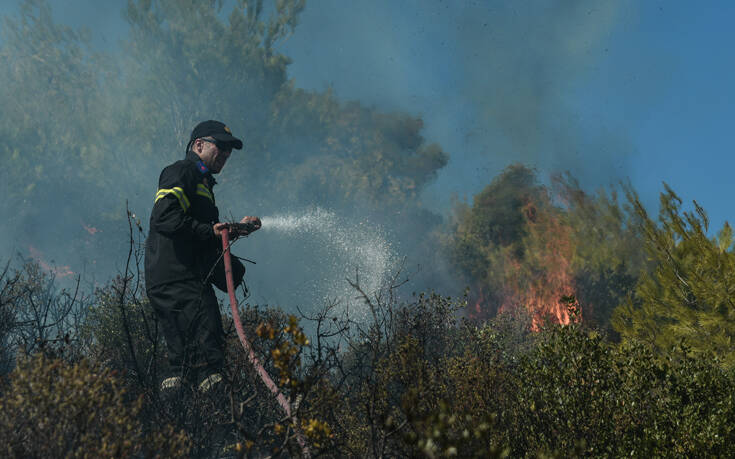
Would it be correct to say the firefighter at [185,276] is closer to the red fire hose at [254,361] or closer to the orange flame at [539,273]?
the red fire hose at [254,361]

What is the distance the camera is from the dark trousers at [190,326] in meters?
4.19

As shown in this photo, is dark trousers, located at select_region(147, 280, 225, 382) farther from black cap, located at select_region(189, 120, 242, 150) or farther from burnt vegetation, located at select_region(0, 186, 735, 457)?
black cap, located at select_region(189, 120, 242, 150)

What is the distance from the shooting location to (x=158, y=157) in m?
43.3

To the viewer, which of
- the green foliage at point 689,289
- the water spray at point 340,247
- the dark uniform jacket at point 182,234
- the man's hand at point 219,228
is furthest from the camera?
the water spray at point 340,247

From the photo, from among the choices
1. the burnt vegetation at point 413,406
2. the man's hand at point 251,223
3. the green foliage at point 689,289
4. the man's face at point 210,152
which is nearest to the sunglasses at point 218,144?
the man's face at point 210,152

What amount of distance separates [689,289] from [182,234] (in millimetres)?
6658

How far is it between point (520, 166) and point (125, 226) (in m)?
36.2

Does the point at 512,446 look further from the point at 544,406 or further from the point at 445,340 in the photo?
the point at 445,340

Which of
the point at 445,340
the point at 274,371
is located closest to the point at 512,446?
the point at 274,371

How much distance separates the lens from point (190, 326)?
4.22 m

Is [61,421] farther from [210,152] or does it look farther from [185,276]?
[210,152]

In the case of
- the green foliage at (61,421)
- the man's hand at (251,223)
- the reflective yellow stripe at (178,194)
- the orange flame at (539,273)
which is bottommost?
the green foliage at (61,421)

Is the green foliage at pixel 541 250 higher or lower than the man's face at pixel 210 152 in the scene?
higher

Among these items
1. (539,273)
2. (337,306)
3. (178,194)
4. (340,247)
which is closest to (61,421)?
(178,194)
